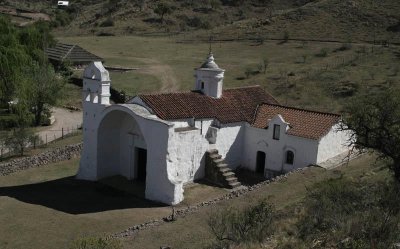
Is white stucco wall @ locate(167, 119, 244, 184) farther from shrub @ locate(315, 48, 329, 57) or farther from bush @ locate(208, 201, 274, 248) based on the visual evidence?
shrub @ locate(315, 48, 329, 57)

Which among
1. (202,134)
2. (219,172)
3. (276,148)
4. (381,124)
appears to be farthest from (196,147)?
(381,124)

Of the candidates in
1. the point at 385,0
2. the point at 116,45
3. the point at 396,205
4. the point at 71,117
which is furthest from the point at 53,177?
the point at 385,0

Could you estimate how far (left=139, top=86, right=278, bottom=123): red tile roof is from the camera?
1065 inches

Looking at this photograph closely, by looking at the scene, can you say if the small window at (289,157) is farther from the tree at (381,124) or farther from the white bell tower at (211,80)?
the tree at (381,124)

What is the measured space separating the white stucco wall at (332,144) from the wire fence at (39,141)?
1740 centimetres

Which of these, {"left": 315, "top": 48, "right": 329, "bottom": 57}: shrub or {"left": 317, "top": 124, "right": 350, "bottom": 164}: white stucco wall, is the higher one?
{"left": 315, "top": 48, "right": 329, "bottom": 57}: shrub

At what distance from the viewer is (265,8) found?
9038 centimetres

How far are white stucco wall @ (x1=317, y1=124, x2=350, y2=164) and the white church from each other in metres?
0.06

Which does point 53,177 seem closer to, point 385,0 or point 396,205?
point 396,205

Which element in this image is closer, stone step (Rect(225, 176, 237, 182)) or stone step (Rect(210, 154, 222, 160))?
stone step (Rect(225, 176, 237, 182))

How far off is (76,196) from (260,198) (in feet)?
29.8

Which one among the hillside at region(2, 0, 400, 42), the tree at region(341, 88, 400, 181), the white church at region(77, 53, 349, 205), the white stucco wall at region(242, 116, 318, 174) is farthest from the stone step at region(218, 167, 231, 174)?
the hillside at region(2, 0, 400, 42)

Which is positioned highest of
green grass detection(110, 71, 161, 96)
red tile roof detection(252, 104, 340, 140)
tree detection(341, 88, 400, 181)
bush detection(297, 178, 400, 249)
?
tree detection(341, 88, 400, 181)

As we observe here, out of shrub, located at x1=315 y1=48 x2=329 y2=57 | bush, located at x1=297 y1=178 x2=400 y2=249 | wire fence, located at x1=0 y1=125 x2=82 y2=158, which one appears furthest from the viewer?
shrub, located at x1=315 y1=48 x2=329 y2=57
